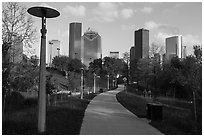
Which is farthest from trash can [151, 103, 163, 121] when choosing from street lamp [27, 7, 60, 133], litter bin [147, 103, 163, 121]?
street lamp [27, 7, 60, 133]

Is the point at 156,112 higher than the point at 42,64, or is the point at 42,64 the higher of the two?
the point at 42,64

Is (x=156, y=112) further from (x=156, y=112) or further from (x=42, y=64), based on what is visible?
(x=42, y=64)

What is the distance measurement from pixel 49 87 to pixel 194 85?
1339cm

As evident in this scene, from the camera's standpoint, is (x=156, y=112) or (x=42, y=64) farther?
(x=156, y=112)

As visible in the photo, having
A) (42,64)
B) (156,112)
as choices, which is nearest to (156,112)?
(156,112)

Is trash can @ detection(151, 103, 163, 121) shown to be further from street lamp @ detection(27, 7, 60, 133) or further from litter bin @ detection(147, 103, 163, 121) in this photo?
street lamp @ detection(27, 7, 60, 133)

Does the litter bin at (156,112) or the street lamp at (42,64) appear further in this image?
the litter bin at (156,112)

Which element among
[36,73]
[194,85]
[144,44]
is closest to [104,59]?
[144,44]

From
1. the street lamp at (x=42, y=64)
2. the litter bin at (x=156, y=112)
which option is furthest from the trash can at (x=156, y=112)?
the street lamp at (x=42, y=64)

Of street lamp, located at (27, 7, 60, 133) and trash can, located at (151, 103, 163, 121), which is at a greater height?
street lamp, located at (27, 7, 60, 133)

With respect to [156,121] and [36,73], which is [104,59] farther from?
[156,121]

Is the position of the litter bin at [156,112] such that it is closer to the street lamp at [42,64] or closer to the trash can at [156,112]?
the trash can at [156,112]

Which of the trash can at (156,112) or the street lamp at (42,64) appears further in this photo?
the trash can at (156,112)

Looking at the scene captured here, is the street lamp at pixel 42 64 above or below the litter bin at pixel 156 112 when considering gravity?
above
